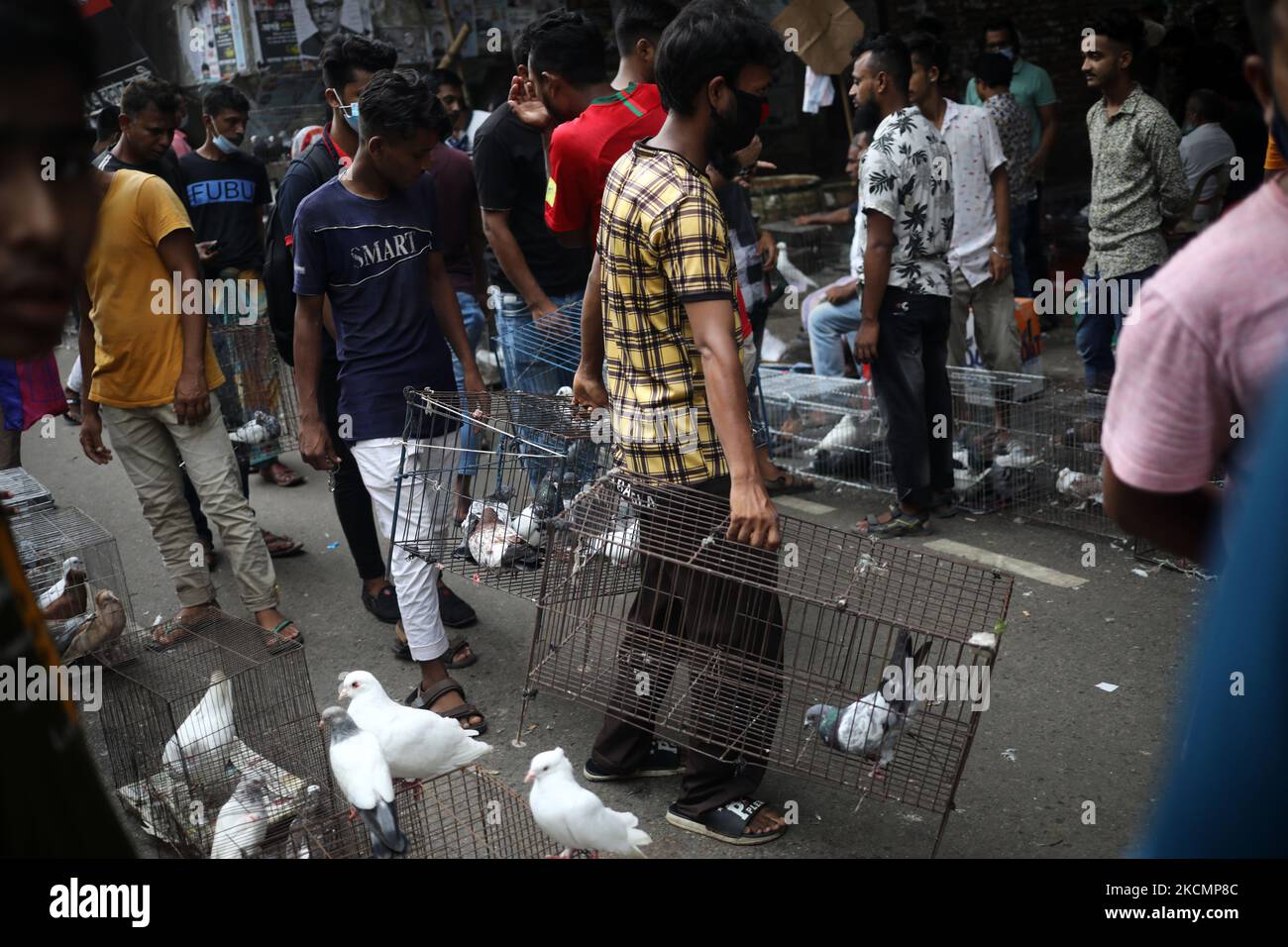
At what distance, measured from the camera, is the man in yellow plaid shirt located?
303cm

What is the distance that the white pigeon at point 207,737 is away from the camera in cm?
351

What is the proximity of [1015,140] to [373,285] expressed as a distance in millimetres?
5520

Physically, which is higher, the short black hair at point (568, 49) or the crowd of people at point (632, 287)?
the short black hair at point (568, 49)

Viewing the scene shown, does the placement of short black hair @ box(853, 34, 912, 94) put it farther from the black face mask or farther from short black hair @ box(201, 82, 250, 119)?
short black hair @ box(201, 82, 250, 119)

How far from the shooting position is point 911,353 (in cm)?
533

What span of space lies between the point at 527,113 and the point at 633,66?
617 mm

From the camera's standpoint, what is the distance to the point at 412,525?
13.8 feet

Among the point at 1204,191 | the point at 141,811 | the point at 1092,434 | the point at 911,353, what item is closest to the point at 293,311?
the point at 141,811

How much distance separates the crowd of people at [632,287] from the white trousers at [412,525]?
1 cm

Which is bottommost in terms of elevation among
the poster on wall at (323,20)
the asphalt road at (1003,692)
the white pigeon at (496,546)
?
the asphalt road at (1003,692)

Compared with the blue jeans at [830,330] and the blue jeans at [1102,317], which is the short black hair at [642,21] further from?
the blue jeans at [1102,317]

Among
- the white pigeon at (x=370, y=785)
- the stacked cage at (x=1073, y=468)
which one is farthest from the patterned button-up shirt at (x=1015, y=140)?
the white pigeon at (x=370, y=785)

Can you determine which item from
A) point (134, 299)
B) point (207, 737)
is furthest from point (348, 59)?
point (207, 737)
